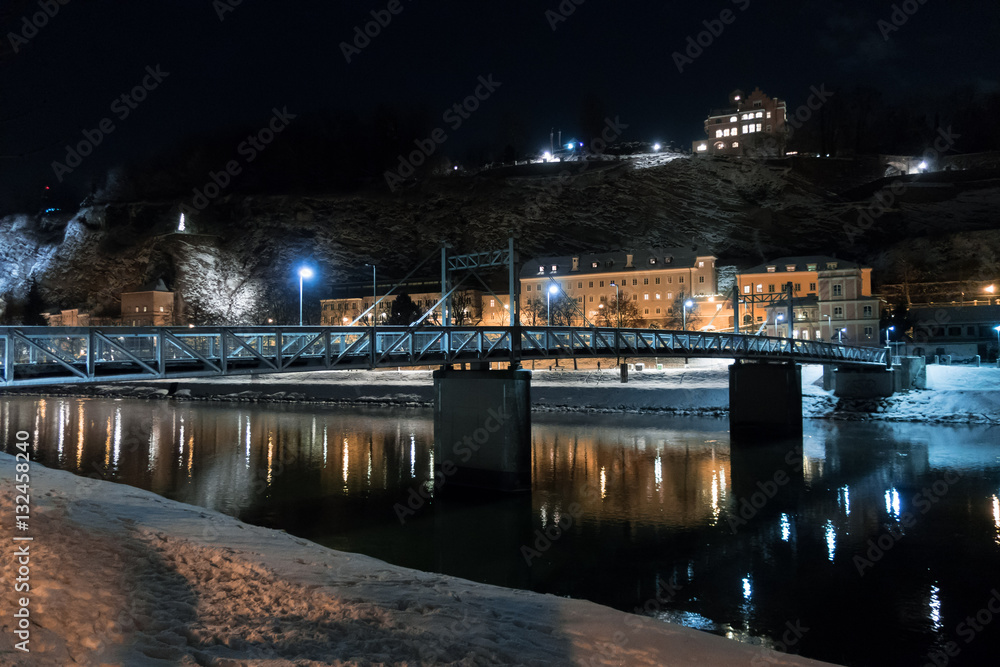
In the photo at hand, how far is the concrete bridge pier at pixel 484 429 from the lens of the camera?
23.5 metres

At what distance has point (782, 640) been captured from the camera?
11.3 meters

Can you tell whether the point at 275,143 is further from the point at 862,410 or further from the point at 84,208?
the point at 862,410

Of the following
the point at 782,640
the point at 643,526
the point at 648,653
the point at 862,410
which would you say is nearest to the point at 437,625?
the point at 648,653

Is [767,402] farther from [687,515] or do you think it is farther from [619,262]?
[619,262]

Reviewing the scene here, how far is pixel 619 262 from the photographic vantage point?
103 meters

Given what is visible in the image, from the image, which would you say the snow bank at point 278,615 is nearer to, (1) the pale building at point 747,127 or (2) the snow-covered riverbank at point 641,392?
(2) the snow-covered riverbank at point 641,392

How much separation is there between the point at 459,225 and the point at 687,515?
11224cm
